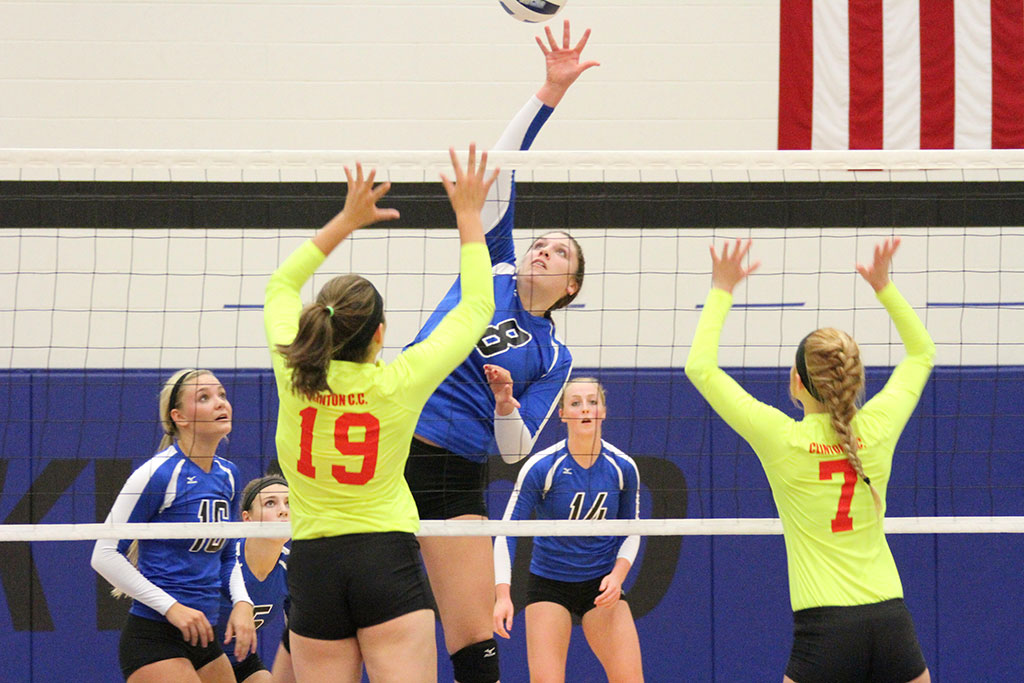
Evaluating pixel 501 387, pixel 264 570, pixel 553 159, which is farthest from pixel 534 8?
pixel 264 570

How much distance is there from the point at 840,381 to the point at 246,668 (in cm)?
290

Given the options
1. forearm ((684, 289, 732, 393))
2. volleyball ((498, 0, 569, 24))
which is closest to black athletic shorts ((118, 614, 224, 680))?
forearm ((684, 289, 732, 393))

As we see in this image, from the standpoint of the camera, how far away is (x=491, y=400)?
381cm

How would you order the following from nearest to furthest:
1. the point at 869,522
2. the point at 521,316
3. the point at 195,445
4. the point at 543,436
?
the point at 869,522
the point at 521,316
the point at 195,445
the point at 543,436

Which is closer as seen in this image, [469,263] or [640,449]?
[469,263]

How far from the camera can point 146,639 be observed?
4.15 m

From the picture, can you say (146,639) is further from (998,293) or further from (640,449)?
(998,293)

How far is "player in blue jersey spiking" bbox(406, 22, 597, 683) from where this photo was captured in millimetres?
3494

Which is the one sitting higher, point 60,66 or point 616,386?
point 60,66

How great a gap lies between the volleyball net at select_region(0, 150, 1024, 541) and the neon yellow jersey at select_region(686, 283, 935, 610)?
3.13 m

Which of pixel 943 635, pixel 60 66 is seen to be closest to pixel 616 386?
pixel 943 635

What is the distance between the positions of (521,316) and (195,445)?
5.02 feet

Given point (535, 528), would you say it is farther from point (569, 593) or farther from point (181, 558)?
point (181, 558)

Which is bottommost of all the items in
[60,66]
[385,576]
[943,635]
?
[943,635]
